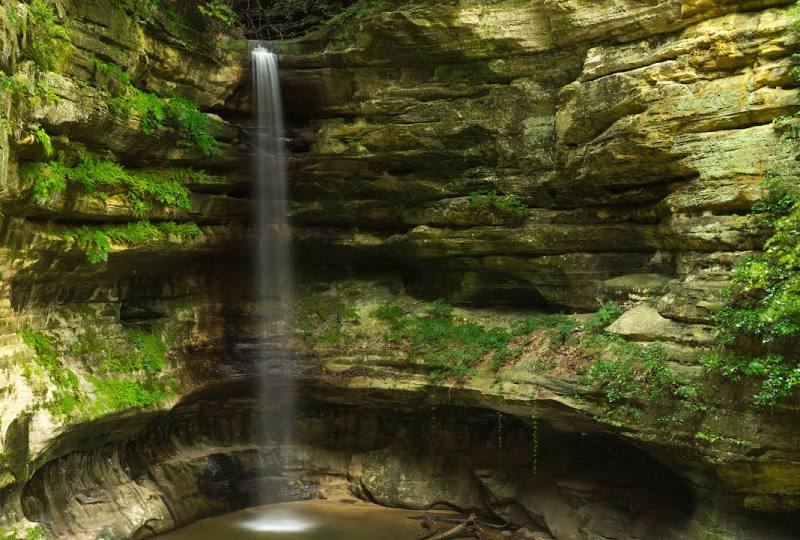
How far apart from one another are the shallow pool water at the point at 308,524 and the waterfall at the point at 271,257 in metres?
0.98

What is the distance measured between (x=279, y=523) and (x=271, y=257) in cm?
625

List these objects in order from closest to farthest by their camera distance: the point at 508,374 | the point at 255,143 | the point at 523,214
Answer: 1. the point at 508,374
2. the point at 523,214
3. the point at 255,143

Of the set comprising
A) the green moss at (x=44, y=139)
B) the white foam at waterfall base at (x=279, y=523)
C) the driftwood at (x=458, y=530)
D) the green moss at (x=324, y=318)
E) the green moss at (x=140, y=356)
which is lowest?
the driftwood at (x=458, y=530)

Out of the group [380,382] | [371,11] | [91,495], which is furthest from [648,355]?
[91,495]

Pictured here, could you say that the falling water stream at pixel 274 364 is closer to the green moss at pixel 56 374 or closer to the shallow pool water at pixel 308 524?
the shallow pool water at pixel 308 524

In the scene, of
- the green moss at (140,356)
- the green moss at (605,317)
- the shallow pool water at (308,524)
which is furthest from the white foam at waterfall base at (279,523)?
the green moss at (605,317)

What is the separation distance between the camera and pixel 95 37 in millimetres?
11414

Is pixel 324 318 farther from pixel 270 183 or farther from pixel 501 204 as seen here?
pixel 501 204

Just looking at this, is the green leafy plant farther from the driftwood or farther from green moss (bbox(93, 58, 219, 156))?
the driftwood

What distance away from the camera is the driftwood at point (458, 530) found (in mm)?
12859

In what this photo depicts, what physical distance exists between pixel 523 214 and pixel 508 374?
11.4 ft

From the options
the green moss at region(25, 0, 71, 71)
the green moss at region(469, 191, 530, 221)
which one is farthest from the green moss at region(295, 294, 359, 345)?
the green moss at region(25, 0, 71, 71)

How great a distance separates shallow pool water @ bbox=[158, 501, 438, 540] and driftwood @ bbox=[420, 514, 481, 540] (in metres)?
0.23

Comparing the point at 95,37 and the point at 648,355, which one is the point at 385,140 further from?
the point at 648,355
